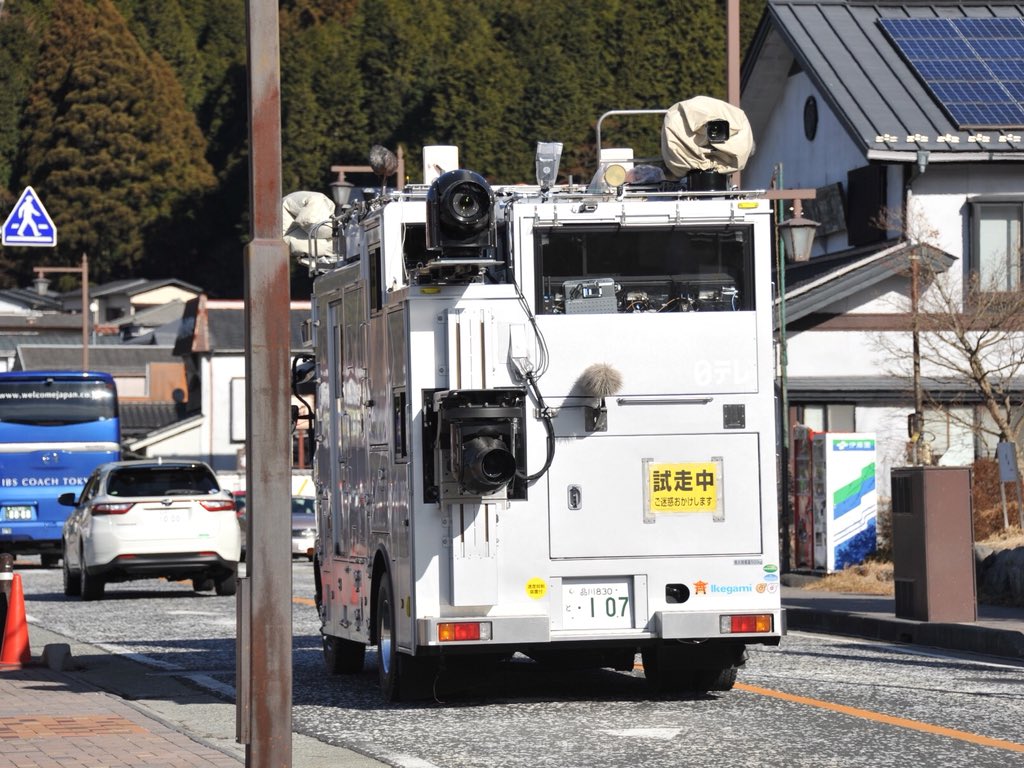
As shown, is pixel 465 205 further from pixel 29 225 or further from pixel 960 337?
pixel 960 337

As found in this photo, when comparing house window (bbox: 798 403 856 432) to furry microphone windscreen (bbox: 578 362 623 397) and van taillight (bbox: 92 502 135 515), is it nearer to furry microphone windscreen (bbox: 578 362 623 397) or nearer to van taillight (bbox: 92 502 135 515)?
van taillight (bbox: 92 502 135 515)

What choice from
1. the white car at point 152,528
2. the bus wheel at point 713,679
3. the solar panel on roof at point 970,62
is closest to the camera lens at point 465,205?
the bus wheel at point 713,679

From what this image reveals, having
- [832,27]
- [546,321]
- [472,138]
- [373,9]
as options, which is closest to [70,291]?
[373,9]

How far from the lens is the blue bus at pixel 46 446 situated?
37.8 m

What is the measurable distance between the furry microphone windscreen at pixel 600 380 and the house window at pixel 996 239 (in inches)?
957

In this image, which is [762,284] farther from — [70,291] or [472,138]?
[70,291]

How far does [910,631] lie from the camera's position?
58.7 ft

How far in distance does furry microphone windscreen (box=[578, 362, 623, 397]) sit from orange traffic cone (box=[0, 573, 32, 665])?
5835 millimetres

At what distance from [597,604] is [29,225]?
18.7 meters

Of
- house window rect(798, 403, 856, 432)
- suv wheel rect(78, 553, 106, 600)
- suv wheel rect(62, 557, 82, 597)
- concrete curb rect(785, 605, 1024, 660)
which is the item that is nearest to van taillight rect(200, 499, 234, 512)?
suv wheel rect(78, 553, 106, 600)

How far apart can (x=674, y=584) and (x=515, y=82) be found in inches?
3616

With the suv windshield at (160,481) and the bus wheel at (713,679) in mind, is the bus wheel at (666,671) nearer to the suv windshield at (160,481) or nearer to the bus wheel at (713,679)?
the bus wheel at (713,679)

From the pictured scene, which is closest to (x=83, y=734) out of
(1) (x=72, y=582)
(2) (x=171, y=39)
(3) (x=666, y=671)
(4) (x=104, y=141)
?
(3) (x=666, y=671)

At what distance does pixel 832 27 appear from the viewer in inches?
1624
